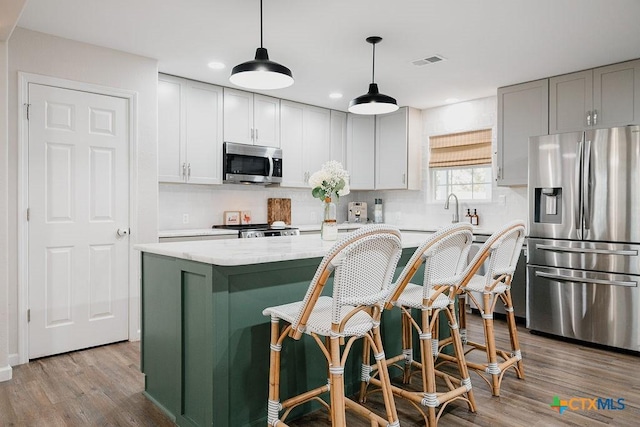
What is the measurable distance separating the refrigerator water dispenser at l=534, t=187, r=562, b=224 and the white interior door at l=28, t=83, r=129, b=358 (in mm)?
3641

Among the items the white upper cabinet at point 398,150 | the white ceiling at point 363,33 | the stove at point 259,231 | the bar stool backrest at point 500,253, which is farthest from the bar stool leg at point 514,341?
the white upper cabinet at point 398,150

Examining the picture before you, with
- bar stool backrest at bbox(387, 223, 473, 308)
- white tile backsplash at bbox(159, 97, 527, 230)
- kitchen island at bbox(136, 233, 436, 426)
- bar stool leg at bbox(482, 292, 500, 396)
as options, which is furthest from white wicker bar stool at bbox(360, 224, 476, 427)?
white tile backsplash at bbox(159, 97, 527, 230)

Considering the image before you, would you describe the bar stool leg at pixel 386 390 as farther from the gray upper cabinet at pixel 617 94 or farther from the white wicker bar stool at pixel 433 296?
the gray upper cabinet at pixel 617 94

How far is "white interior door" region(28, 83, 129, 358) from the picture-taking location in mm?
3232

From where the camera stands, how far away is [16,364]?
311 cm

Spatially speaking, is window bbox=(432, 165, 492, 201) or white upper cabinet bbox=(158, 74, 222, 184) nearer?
white upper cabinet bbox=(158, 74, 222, 184)

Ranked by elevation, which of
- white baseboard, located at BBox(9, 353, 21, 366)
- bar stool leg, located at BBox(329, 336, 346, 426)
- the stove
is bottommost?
white baseboard, located at BBox(9, 353, 21, 366)

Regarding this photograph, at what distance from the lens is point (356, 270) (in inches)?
67.6

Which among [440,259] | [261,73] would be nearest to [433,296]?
[440,259]

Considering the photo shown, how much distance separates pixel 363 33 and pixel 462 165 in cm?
266

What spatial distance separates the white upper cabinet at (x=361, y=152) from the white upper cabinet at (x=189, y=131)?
2.00 m

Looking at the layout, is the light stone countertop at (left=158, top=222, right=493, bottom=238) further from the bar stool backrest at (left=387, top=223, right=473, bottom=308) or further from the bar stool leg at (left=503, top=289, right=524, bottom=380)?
the bar stool backrest at (left=387, top=223, right=473, bottom=308)

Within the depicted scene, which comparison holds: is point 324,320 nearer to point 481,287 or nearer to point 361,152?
point 481,287

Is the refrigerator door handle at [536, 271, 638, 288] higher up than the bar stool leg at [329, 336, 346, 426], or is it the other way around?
the refrigerator door handle at [536, 271, 638, 288]
